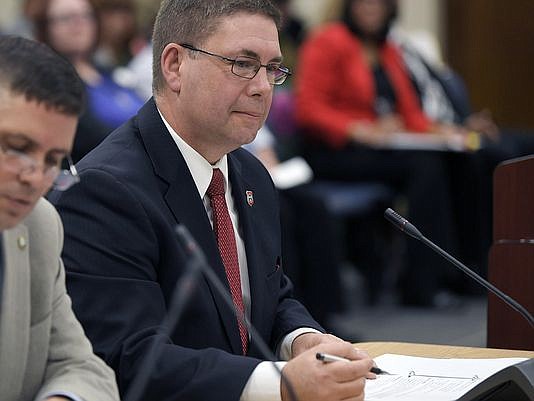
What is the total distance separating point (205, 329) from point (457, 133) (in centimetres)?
410

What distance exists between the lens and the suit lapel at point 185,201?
223cm

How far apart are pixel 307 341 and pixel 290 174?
9.78 feet

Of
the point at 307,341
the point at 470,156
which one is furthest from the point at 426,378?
the point at 470,156

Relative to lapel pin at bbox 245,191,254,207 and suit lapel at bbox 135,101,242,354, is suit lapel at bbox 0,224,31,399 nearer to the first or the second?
suit lapel at bbox 135,101,242,354

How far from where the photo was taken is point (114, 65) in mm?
5379

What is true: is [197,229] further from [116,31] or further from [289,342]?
[116,31]

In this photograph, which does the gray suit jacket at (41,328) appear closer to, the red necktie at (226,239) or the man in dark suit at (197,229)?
the man in dark suit at (197,229)

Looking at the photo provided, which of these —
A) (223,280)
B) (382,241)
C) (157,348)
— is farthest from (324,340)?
(382,241)

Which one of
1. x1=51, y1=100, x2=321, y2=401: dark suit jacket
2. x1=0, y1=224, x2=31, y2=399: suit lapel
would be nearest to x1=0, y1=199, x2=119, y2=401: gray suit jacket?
x1=0, y1=224, x2=31, y2=399: suit lapel

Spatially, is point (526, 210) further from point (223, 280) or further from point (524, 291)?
point (223, 280)

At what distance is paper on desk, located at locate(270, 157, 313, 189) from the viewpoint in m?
5.25

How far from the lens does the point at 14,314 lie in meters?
1.77

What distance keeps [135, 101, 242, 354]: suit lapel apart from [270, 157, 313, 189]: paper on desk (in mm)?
2886

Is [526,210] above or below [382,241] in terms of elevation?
above
